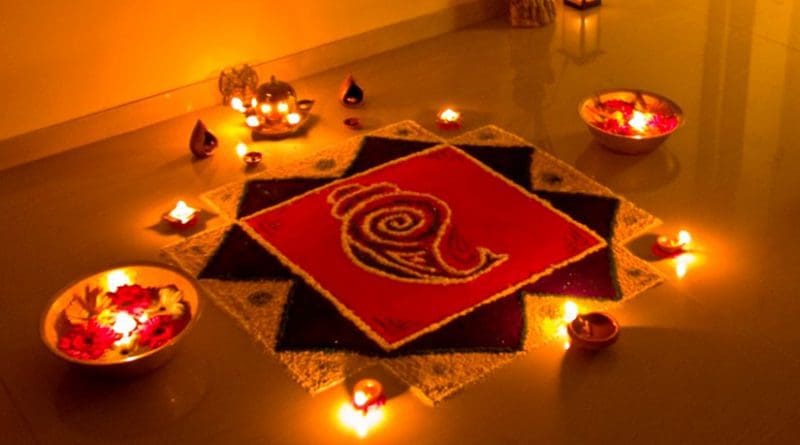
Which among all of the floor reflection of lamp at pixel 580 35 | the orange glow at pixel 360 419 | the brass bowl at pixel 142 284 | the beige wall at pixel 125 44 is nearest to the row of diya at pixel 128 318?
the brass bowl at pixel 142 284

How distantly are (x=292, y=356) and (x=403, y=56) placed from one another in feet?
5.83

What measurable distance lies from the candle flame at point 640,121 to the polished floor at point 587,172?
10 centimetres

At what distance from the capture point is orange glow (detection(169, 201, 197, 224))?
8.93ft

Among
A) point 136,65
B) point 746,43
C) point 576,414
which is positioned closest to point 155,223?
point 136,65

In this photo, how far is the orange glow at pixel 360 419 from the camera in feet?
6.75

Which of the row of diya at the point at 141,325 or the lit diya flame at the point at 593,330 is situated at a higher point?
the row of diya at the point at 141,325

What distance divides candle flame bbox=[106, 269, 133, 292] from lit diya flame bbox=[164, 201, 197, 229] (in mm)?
385

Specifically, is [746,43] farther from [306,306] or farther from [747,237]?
[306,306]

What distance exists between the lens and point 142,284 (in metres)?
2.36

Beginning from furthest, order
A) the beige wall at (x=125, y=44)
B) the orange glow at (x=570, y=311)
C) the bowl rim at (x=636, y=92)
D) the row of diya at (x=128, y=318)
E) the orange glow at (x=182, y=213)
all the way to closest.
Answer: the beige wall at (x=125, y=44) → the bowl rim at (x=636, y=92) → the orange glow at (x=182, y=213) → the orange glow at (x=570, y=311) → the row of diya at (x=128, y=318)

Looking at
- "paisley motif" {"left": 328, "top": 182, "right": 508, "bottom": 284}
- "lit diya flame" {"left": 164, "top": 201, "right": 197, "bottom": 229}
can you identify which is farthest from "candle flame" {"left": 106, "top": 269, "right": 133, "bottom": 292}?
"paisley motif" {"left": 328, "top": 182, "right": 508, "bottom": 284}

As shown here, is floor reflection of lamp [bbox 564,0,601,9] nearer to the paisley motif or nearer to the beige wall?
the beige wall

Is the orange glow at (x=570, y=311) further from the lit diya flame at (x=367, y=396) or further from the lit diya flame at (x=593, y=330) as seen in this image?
the lit diya flame at (x=367, y=396)

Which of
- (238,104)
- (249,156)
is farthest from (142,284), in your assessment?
(238,104)
